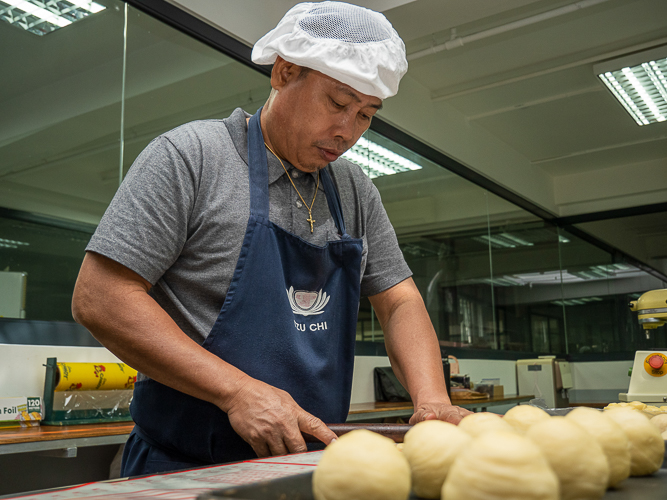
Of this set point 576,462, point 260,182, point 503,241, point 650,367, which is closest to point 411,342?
point 260,182

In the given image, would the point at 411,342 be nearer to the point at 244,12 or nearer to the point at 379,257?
the point at 379,257

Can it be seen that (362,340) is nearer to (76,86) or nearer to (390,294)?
(76,86)

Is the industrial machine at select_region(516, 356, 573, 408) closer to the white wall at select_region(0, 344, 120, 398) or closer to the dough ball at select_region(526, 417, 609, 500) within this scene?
the white wall at select_region(0, 344, 120, 398)

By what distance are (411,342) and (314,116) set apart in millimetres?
504

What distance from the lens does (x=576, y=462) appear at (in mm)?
423

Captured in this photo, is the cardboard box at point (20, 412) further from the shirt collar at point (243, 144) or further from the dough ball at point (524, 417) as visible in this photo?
the dough ball at point (524, 417)

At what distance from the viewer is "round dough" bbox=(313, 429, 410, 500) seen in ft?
1.31

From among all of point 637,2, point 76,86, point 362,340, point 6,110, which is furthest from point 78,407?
point 637,2

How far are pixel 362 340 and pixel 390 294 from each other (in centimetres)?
249

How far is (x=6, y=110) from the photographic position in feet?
7.54

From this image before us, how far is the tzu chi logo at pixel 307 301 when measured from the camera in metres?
1.11

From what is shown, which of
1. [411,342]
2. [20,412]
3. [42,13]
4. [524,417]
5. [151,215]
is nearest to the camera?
[524,417]

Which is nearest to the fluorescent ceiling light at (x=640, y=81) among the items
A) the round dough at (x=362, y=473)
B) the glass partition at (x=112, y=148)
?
the glass partition at (x=112, y=148)

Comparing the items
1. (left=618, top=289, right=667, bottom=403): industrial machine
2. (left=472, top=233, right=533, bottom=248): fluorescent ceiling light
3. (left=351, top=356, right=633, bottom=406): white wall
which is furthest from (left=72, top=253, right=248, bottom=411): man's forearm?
(left=472, top=233, right=533, bottom=248): fluorescent ceiling light
